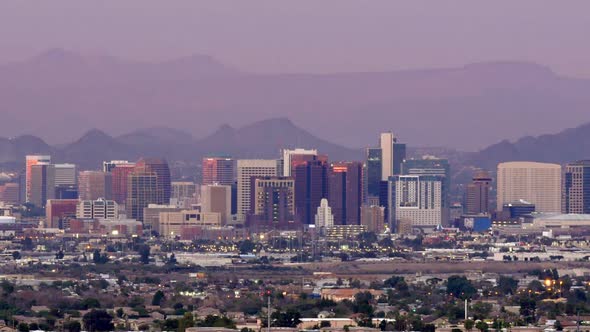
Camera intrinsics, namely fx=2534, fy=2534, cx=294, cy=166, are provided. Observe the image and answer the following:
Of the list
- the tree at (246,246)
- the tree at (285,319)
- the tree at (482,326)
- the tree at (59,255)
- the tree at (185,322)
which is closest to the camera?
the tree at (482,326)

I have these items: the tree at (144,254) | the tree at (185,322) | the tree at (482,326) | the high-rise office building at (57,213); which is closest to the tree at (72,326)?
the tree at (185,322)

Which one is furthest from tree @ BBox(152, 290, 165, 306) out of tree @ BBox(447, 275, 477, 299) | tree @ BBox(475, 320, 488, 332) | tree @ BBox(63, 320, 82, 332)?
tree @ BBox(475, 320, 488, 332)

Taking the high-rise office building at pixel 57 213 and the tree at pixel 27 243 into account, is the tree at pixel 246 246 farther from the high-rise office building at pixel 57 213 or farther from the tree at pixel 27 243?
the high-rise office building at pixel 57 213

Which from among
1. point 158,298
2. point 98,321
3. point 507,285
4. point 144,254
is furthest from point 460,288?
point 144,254

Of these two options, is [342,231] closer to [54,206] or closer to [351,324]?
[54,206]

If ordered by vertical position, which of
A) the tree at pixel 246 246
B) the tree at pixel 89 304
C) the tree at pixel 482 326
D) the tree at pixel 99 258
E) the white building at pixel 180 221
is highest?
the white building at pixel 180 221

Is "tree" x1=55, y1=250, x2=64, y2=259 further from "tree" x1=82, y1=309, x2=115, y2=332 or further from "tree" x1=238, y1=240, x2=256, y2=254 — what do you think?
"tree" x1=82, y1=309, x2=115, y2=332
